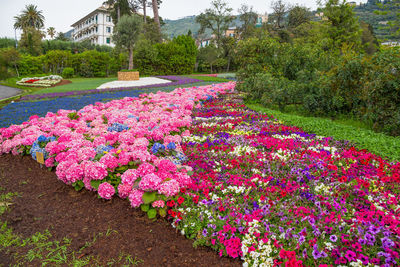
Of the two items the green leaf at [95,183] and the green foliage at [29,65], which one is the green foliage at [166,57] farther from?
the green leaf at [95,183]

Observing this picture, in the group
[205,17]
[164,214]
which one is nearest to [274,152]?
[164,214]

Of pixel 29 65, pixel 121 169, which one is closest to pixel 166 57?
pixel 29 65

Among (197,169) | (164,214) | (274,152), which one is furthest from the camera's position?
(274,152)

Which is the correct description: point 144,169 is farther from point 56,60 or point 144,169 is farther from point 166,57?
point 56,60

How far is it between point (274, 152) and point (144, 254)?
303 cm

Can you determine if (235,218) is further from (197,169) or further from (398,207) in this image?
(398,207)

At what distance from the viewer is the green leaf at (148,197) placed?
124 inches

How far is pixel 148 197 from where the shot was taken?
3203mm

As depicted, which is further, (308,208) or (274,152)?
(274,152)

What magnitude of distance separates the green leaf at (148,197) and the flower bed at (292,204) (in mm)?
221

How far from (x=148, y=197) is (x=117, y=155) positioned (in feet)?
3.57

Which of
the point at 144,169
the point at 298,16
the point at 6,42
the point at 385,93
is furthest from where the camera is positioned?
the point at 298,16

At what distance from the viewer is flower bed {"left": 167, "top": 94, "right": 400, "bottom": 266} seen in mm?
2383

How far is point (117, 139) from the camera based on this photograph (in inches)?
188
